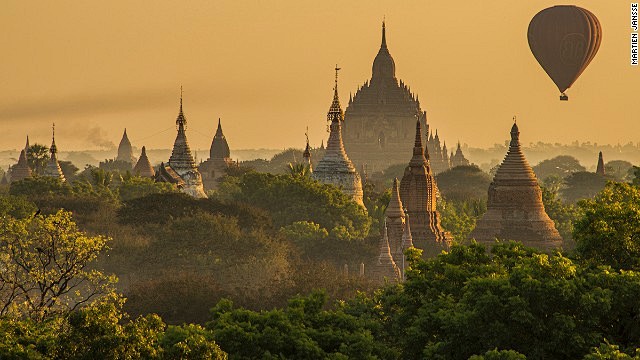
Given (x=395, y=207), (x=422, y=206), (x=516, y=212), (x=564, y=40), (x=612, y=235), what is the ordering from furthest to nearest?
(x=564, y=40), (x=516, y=212), (x=422, y=206), (x=395, y=207), (x=612, y=235)

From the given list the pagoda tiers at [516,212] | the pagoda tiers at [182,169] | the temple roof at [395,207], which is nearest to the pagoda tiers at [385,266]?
the temple roof at [395,207]

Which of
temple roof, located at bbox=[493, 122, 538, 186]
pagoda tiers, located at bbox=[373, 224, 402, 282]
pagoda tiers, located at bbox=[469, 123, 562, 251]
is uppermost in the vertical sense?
temple roof, located at bbox=[493, 122, 538, 186]

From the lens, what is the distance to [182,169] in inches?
5625

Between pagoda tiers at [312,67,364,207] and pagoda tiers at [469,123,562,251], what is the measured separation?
26.5 meters

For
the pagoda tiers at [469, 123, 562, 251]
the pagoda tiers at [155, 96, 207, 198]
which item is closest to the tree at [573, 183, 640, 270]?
the pagoda tiers at [469, 123, 562, 251]

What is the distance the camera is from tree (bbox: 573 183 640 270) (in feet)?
146

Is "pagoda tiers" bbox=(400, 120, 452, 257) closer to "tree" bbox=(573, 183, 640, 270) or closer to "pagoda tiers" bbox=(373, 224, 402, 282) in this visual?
"pagoda tiers" bbox=(373, 224, 402, 282)

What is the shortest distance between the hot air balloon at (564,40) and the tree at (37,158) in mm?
74168

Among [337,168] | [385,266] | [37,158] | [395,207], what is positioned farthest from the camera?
[37,158]

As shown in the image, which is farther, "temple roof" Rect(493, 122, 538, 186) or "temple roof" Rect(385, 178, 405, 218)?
"temple roof" Rect(493, 122, 538, 186)

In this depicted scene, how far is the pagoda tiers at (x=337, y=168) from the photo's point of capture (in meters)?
130

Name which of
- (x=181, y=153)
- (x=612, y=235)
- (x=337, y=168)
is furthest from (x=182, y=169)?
(x=612, y=235)

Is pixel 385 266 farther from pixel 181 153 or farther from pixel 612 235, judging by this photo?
pixel 181 153

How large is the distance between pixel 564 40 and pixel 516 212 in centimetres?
2783
